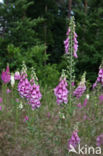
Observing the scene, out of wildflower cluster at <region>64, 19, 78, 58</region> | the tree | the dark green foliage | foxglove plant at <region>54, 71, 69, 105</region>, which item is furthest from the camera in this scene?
the tree

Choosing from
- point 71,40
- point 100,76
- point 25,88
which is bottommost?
point 25,88

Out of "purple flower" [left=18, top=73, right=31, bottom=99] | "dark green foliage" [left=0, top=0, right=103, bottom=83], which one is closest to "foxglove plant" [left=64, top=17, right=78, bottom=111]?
"purple flower" [left=18, top=73, right=31, bottom=99]

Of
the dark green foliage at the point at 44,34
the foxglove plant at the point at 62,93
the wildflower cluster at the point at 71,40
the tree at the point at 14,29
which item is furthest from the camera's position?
the tree at the point at 14,29

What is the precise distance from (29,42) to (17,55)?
195cm

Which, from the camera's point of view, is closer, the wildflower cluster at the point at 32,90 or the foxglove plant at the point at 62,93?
the foxglove plant at the point at 62,93

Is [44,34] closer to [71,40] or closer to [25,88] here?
[25,88]

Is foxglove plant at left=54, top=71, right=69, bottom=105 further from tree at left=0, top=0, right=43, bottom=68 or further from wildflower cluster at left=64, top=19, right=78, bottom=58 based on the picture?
tree at left=0, top=0, right=43, bottom=68

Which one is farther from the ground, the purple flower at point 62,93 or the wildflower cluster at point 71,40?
the wildflower cluster at point 71,40

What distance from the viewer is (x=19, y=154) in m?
4.47

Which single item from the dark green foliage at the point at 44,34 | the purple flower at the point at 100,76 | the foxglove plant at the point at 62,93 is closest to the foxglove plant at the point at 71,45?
the foxglove plant at the point at 62,93

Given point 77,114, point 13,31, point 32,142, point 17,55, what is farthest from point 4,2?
point 32,142

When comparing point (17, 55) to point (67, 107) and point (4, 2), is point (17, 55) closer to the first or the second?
point (4, 2)

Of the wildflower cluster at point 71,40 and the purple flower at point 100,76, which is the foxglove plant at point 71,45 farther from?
the purple flower at point 100,76

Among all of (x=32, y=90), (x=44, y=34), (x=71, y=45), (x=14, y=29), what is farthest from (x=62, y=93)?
(x=44, y=34)
